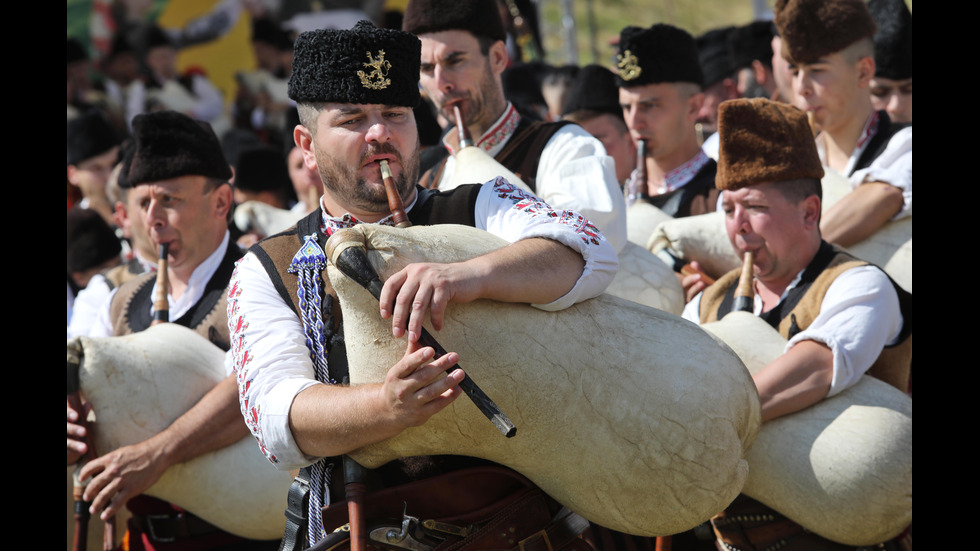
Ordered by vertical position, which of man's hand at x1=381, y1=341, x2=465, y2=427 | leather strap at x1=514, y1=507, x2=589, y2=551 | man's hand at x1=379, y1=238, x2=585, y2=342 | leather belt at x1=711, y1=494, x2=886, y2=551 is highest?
man's hand at x1=379, y1=238, x2=585, y2=342

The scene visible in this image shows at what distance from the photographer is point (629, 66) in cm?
484

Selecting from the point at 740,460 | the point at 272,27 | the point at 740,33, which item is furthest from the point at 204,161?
the point at 272,27

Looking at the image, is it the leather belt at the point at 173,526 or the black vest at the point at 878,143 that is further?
the black vest at the point at 878,143

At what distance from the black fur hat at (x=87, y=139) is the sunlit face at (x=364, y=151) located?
514cm

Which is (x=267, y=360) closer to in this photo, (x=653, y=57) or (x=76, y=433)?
(x=76, y=433)

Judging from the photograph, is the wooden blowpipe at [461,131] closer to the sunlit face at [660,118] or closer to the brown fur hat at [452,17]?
the brown fur hat at [452,17]

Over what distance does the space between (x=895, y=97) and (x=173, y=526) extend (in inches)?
164

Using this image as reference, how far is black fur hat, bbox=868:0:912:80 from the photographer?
5.45 metres

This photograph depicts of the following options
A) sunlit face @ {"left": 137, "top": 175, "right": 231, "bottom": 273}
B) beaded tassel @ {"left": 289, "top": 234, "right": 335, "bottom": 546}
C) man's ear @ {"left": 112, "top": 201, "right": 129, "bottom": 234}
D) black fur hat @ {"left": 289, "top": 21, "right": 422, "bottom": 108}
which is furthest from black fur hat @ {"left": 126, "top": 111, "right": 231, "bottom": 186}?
beaded tassel @ {"left": 289, "top": 234, "right": 335, "bottom": 546}

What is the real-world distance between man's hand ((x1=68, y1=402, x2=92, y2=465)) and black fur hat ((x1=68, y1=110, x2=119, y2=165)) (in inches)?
164

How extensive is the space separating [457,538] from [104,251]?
14.2ft

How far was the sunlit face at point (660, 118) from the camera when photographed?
480cm

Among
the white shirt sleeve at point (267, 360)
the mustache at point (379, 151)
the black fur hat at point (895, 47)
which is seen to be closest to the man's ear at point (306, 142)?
the mustache at point (379, 151)

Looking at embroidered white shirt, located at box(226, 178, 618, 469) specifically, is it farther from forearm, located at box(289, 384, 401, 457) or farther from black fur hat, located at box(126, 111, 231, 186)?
black fur hat, located at box(126, 111, 231, 186)
